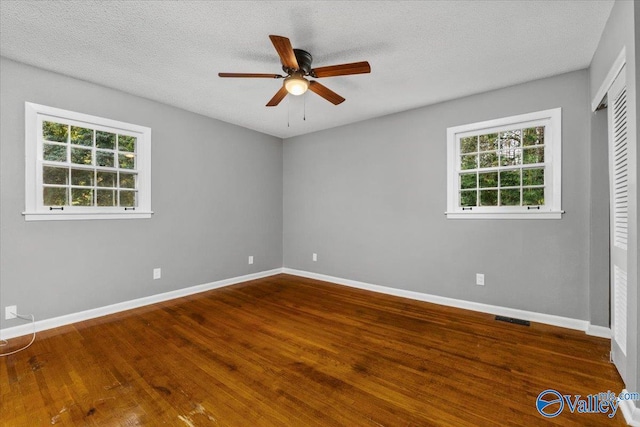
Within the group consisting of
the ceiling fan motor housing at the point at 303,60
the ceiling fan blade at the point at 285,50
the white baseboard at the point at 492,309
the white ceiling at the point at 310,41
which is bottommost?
the white baseboard at the point at 492,309

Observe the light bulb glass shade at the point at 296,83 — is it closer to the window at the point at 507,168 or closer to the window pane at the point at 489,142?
the window at the point at 507,168

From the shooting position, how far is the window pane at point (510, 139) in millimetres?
3216

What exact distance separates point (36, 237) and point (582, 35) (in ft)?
17.3

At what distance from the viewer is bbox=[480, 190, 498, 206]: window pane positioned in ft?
11.0

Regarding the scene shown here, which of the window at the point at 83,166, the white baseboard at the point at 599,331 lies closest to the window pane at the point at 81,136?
the window at the point at 83,166

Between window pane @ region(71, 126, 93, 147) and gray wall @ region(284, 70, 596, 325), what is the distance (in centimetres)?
300

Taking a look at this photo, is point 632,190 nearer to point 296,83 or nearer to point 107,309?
point 296,83

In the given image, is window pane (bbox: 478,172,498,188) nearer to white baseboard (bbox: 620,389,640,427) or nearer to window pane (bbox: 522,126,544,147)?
window pane (bbox: 522,126,544,147)

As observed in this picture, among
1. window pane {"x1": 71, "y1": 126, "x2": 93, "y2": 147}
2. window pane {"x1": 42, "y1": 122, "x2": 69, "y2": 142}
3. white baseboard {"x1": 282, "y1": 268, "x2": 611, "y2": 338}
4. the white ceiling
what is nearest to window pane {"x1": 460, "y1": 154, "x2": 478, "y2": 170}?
the white ceiling

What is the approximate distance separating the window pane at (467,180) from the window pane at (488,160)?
162mm

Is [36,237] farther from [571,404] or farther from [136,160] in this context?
[571,404]

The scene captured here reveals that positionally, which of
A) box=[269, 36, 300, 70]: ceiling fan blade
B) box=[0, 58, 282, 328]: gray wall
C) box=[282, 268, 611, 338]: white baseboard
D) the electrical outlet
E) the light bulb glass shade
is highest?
box=[269, 36, 300, 70]: ceiling fan blade

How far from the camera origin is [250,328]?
114 inches

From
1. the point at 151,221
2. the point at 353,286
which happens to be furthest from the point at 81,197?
the point at 353,286
